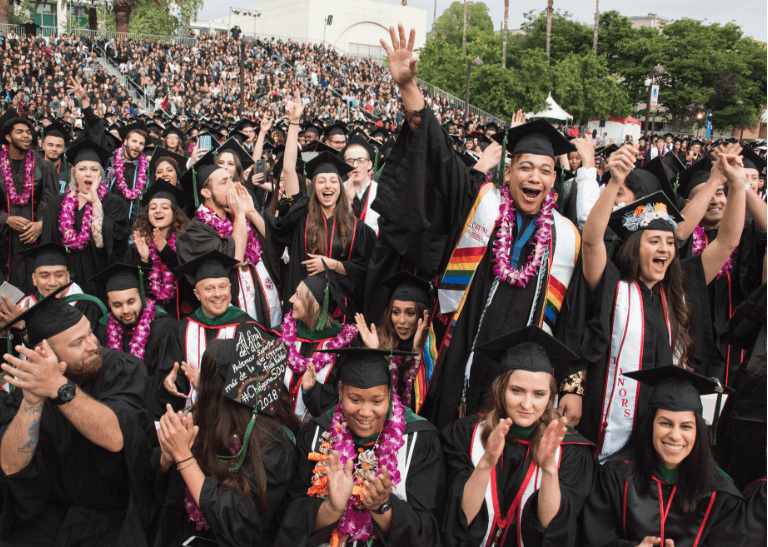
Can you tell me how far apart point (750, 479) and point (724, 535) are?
30cm

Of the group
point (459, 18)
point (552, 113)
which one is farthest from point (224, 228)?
point (459, 18)

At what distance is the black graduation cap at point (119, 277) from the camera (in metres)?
4.64

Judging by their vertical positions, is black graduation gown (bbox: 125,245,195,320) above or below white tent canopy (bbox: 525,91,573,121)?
below

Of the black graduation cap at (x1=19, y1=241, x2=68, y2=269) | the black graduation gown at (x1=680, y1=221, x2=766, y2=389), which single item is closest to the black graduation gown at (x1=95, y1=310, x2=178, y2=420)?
the black graduation cap at (x1=19, y1=241, x2=68, y2=269)

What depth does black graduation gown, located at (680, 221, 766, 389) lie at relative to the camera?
4.03 m

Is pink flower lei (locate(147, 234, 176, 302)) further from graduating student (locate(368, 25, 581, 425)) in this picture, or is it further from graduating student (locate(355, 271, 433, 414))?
graduating student (locate(368, 25, 581, 425))

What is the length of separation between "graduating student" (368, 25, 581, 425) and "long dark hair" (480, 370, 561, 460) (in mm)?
279

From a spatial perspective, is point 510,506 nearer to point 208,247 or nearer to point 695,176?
point 208,247

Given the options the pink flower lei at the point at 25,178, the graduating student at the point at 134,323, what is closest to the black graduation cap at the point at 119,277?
the graduating student at the point at 134,323

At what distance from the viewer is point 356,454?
3107 mm

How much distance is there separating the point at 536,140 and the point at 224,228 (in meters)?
2.85

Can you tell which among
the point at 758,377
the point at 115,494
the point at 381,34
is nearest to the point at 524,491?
the point at 758,377

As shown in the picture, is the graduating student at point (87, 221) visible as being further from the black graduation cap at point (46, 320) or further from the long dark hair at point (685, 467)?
the long dark hair at point (685, 467)

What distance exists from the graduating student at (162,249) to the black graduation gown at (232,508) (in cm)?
217
